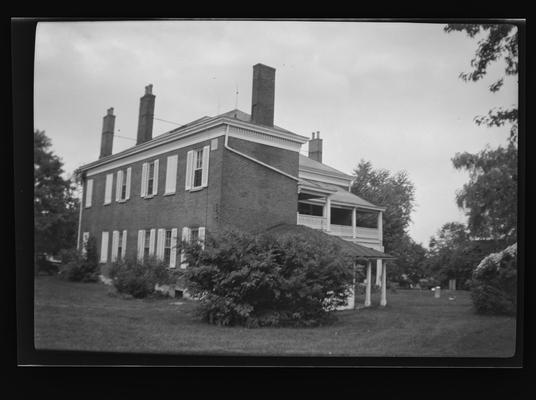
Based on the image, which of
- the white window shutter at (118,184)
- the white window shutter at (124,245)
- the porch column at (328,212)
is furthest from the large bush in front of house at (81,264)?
the porch column at (328,212)

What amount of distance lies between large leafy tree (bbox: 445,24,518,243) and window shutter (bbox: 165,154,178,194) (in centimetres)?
311

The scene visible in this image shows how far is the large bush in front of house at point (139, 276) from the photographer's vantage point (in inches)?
222

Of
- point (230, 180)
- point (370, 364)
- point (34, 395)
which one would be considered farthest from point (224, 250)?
point (34, 395)

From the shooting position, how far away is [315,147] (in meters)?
5.84

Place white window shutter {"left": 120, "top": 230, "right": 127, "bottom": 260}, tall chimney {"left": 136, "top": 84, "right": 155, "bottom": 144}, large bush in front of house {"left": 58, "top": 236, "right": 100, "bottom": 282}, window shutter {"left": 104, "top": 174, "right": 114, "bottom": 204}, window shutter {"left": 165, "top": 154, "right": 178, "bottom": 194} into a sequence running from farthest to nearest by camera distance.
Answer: window shutter {"left": 165, "top": 154, "right": 178, "bottom": 194} < window shutter {"left": 104, "top": 174, "right": 114, "bottom": 204} < white window shutter {"left": 120, "top": 230, "right": 127, "bottom": 260} < tall chimney {"left": 136, "top": 84, "right": 155, "bottom": 144} < large bush in front of house {"left": 58, "top": 236, "right": 100, "bottom": 282}

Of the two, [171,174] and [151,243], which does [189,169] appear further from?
[151,243]

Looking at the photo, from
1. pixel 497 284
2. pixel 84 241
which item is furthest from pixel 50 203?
pixel 497 284

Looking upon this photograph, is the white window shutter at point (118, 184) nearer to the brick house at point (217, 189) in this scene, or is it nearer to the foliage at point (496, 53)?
the brick house at point (217, 189)

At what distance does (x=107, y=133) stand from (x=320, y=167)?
2.36 metres

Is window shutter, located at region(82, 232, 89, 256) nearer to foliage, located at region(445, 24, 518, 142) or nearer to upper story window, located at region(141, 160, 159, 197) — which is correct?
upper story window, located at region(141, 160, 159, 197)

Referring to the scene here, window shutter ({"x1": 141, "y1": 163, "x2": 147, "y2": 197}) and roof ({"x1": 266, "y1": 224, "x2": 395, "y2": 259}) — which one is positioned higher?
window shutter ({"x1": 141, "y1": 163, "x2": 147, "y2": 197})

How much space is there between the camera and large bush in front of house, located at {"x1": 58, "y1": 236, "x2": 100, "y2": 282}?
539cm

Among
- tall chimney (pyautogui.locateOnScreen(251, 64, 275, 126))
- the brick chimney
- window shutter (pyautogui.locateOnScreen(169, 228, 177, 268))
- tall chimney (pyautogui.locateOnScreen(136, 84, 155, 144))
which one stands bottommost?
window shutter (pyautogui.locateOnScreen(169, 228, 177, 268))

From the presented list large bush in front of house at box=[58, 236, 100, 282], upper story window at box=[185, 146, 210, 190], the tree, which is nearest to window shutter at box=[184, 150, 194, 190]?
upper story window at box=[185, 146, 210, 190]
